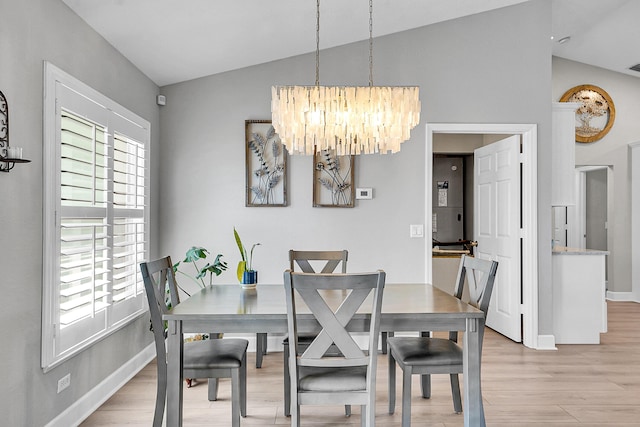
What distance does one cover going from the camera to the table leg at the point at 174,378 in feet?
7.45

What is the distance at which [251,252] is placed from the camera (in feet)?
13.5

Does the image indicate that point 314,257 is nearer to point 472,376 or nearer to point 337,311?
point 337,311

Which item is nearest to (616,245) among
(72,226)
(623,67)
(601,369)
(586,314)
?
(623,67)

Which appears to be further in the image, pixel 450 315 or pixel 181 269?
pixel 181 269

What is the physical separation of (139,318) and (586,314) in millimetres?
4151

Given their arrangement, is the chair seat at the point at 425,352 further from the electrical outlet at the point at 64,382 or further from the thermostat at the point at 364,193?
the electrical outlet at the point at 64,382

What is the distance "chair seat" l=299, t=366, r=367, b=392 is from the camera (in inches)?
84.9

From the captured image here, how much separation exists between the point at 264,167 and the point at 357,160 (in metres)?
0.88

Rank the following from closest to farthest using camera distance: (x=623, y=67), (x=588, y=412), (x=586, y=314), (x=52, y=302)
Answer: (x=52, y=302) → (x=588, y=412) → (x=586, y=314) → (x=623, y=67)

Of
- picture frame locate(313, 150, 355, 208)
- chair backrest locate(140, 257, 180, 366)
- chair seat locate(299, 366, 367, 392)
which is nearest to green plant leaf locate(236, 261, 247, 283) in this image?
chair backrest locate(140, 257, 180, 366)

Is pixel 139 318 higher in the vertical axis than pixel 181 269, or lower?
lower

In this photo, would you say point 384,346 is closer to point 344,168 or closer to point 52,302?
point 344,168

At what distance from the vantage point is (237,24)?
3.47m

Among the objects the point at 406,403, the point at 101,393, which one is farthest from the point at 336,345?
Result: the point at 101,393
